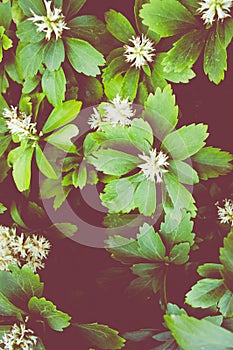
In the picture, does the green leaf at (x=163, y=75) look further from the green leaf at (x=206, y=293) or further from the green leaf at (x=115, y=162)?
the green leaf at (x=206, y=293)

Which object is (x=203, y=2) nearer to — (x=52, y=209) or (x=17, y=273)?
(x=52, y=209)

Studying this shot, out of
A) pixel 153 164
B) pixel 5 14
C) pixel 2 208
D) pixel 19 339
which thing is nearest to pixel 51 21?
pixel 5 14

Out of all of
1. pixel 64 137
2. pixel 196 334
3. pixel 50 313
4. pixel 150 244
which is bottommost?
pixel 196 334

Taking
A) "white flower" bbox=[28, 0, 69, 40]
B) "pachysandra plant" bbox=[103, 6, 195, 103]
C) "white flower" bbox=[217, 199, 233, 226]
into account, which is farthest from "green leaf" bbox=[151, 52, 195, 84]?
"white flower" bbox=[217, 199, 233, 226]

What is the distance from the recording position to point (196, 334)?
941 millimetres

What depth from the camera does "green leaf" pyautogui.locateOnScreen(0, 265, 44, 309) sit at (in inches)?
42.6

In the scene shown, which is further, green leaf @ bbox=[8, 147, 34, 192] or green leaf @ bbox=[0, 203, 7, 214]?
green leaf @ bbox=[0, 203, 7, 214]

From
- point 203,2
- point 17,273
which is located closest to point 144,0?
point 203,2

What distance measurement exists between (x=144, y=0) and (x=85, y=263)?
0.65 meters

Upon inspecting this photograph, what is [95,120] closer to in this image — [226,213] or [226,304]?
[226,213]

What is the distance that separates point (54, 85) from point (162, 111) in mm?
244

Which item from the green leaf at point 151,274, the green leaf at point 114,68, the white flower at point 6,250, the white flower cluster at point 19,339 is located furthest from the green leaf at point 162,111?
the white flower cluster at point 19,339

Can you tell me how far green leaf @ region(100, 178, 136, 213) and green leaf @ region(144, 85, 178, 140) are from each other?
125mm

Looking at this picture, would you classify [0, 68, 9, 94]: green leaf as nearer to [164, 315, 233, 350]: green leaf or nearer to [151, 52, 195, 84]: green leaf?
[151, 52, 195, 84]: green leaf
